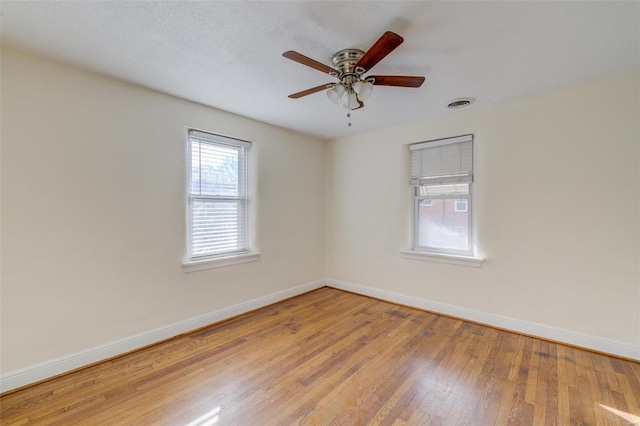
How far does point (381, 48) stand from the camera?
154 centimetres

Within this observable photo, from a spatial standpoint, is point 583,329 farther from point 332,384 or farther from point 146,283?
point 146,283

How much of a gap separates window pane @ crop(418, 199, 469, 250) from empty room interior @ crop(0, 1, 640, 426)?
0.08 feet

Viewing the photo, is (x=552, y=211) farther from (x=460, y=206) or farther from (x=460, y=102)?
(x=460, y=102)

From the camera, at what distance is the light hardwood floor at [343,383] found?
170 cm

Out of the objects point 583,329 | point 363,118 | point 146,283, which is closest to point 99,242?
point 146,283

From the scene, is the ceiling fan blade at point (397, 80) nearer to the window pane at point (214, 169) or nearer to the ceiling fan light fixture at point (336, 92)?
the ceiling fan light fixture at point (336, 92)

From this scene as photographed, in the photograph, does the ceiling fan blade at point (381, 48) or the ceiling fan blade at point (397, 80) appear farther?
the ceiling fan blade at point (397, 80)

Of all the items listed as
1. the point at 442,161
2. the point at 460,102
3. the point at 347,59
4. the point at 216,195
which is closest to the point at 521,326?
the point at 442,161

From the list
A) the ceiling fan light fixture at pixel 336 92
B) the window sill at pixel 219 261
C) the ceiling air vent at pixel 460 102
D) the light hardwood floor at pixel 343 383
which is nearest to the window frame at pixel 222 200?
the window sill at pixel 219 261

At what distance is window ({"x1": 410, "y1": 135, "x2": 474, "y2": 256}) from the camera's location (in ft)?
10.6

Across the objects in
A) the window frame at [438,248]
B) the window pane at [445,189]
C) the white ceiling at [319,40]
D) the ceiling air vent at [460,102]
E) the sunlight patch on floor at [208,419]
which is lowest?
the sunlight patch on floor at [208,419]

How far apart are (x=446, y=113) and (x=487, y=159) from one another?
2.34ft

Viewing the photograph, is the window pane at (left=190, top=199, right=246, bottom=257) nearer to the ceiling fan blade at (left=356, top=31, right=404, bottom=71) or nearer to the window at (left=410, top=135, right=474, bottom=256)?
the ceiling fan blade at (left=356, top=31, right=404, bottom=71)

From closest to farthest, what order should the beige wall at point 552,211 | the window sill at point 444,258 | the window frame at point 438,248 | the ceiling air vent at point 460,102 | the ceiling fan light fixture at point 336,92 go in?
the ceiling fan light fixture at point 336,92
the beige wall at point 552,211
the ceiling air vent at point 460,102
the window sill at point 444,258
the window frame at point 438,248
